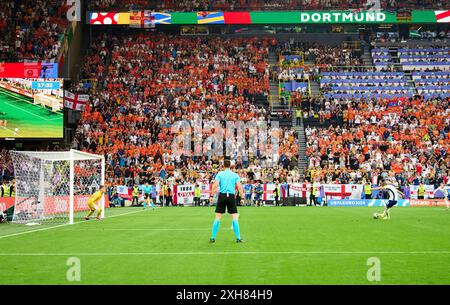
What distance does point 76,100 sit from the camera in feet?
154

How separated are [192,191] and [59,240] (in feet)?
82.8

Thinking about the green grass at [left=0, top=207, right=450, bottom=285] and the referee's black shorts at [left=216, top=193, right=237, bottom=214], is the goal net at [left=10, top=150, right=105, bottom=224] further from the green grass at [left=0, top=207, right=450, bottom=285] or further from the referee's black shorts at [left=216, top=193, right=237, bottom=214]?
the referee's black shorts at [left=216, top=193, right=237, bottom=214]

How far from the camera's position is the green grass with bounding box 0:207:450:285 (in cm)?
924

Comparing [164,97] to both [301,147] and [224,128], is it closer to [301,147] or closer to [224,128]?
[224,128]

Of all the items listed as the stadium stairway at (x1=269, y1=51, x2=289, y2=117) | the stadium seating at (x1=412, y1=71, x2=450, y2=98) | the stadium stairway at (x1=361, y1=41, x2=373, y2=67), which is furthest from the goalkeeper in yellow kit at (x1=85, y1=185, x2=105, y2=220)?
the stadium stairway at (x1=361, y1=41, x2=373, y2=67)

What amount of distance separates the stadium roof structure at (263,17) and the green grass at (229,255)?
37.6m

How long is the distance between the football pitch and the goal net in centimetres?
619

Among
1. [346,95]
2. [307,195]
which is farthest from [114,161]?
[346,95]

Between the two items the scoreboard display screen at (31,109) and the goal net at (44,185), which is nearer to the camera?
the goal net at (44,185)

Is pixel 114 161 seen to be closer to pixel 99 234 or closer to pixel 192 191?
pixel 192 191

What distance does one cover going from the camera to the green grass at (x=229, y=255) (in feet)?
30.3

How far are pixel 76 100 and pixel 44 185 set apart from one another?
22434mm

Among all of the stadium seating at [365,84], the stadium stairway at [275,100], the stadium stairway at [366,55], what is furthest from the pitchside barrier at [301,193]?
the stadium stairway at [366,55]

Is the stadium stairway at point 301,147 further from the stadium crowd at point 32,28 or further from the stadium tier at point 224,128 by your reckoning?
the stadium crowd at point 32,28
